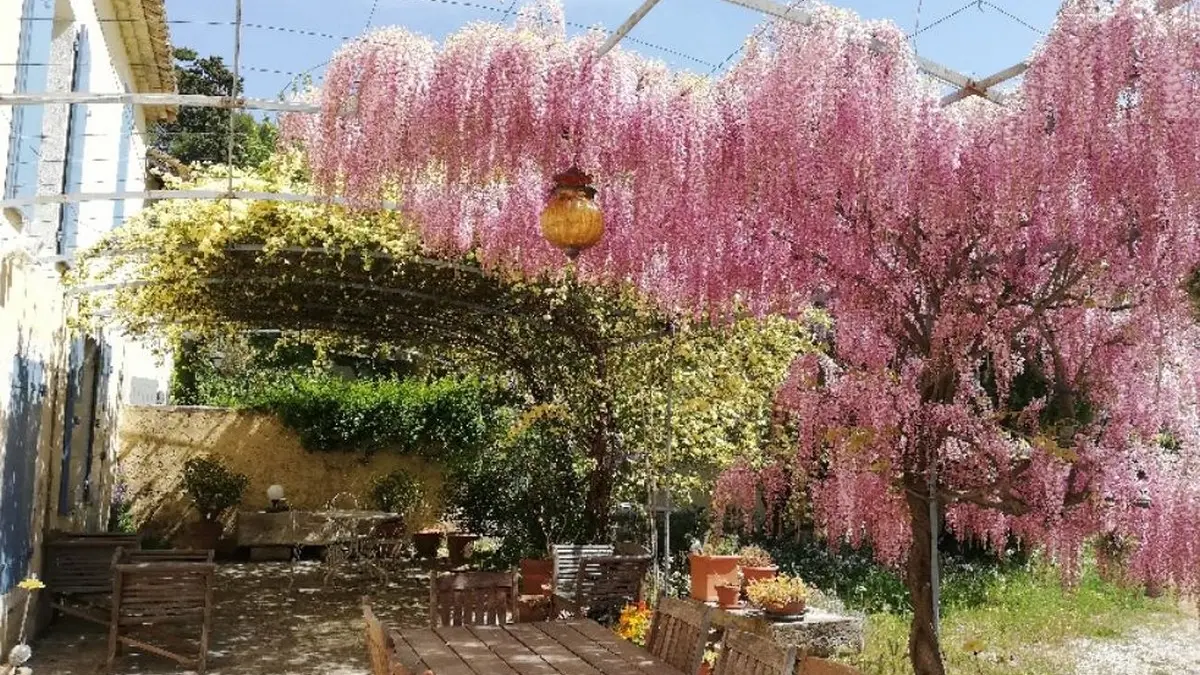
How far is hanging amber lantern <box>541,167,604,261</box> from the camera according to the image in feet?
14.5

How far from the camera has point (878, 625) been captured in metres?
7.93

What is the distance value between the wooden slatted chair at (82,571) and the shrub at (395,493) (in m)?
4.90

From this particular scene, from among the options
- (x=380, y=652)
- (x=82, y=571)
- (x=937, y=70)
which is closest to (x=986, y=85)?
(x=937, y=70)

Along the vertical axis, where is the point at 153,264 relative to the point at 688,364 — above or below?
above

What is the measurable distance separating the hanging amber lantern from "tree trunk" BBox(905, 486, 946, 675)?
67.7 inches

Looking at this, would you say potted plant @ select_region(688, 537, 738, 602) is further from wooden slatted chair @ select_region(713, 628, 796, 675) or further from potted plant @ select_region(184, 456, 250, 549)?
potted plant @ select_region(184, 456, 250, 549)

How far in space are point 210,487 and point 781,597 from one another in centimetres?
745

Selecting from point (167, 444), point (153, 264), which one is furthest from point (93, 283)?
point (167, 444)

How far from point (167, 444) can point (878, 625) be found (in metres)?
8.28

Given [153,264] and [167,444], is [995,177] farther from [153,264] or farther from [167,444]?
[167,444]

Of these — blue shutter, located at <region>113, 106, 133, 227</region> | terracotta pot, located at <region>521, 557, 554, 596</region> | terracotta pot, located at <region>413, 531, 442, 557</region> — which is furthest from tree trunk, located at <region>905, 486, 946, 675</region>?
terracotta pot, located at <region>413, 531, 442, 557</region>

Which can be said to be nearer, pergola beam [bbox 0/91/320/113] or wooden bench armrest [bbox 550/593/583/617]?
pergola beam [bbox 0/91/320/113]

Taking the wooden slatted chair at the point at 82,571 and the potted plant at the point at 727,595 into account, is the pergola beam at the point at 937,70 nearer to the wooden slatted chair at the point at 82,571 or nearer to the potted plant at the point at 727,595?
the potted plant at the point at 727,595

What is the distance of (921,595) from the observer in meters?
4.27
